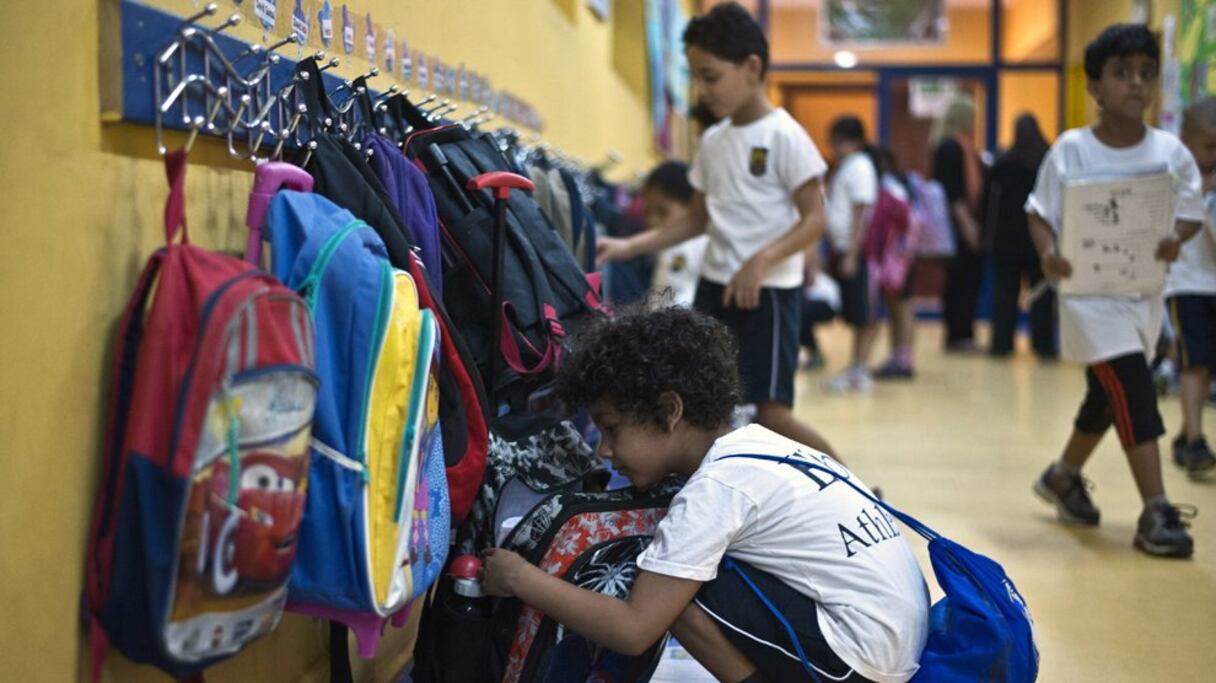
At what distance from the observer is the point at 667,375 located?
199cm

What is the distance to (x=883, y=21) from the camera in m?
12.1

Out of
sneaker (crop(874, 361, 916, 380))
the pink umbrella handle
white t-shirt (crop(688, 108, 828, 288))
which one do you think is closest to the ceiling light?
sneaker (crop(874, 361, 916, 380))

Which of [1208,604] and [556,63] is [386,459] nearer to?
[1208,604]

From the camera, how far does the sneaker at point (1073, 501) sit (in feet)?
12.2

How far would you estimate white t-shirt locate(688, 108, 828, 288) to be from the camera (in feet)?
10.8

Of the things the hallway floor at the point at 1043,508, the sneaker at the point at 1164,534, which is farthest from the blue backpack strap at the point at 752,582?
the sneaker at the point at 1164,534

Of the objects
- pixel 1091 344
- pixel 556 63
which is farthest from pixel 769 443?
pixel 556 63

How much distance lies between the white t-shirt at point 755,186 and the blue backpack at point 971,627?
139cm

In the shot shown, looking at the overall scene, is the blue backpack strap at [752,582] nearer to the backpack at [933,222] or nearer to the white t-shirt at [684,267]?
the white t-shirt at [684,267]

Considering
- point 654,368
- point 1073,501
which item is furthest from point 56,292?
point 1073,501

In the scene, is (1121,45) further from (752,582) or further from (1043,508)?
(752,582)

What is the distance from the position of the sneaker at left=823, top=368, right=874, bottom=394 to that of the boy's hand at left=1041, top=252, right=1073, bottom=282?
3.63 metres

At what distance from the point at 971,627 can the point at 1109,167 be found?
190 cm

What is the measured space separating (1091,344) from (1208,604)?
73 centimetres
